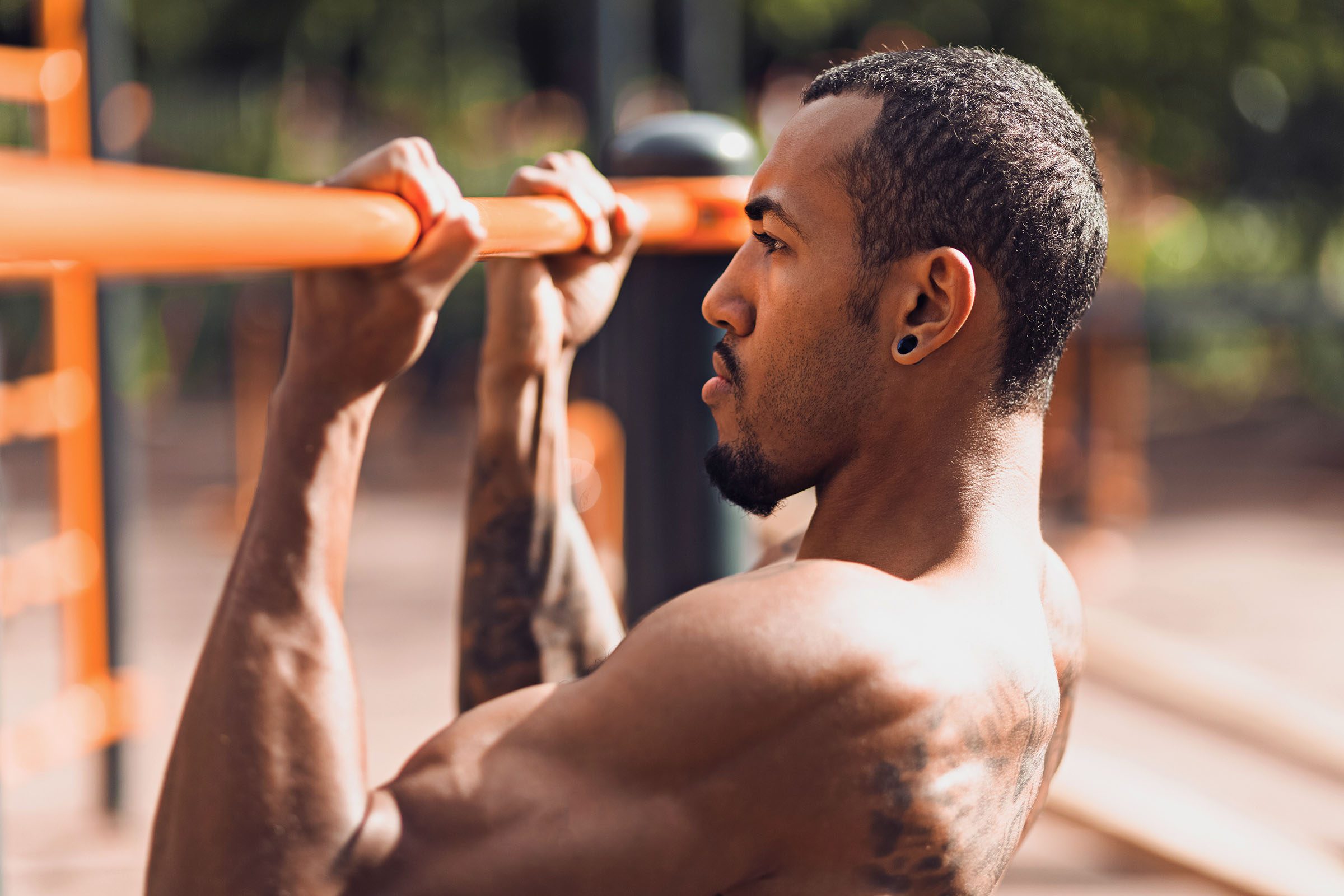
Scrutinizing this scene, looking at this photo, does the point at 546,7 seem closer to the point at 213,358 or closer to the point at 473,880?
the point at 213,358

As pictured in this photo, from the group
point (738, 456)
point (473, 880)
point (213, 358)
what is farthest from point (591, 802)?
point (213, 358)

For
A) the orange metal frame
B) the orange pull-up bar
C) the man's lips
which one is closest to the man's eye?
the man's lips

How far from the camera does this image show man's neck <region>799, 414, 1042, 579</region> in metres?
1.28

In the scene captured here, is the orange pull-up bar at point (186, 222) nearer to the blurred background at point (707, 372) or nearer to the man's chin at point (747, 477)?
the man's chin at point (747, 477)

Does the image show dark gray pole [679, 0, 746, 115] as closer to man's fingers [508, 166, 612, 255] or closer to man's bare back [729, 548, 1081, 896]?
man's fingers [508, 166, 612, 255]

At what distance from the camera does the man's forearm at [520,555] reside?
165cm

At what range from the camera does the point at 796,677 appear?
1.07m

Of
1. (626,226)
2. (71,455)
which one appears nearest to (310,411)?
(626,226)

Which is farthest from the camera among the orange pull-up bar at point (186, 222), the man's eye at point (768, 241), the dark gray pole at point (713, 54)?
the dark gray pole at point (713, 54)

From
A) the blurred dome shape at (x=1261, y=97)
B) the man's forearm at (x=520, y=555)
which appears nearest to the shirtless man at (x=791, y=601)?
the man's forearm at (x=520, y=555)

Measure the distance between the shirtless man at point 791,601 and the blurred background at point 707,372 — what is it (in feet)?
1.95

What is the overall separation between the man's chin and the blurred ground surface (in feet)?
1.94

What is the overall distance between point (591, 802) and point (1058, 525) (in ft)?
25.4

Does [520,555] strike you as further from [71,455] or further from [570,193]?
[71,455]
